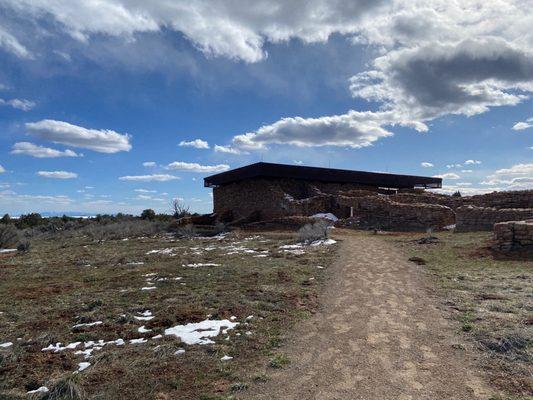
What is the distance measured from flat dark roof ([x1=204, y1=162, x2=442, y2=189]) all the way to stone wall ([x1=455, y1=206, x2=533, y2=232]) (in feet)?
35.1

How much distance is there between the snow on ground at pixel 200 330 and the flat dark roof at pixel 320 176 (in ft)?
61.5

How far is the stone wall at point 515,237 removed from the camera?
11.1 meters

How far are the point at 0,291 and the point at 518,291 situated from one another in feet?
33.1

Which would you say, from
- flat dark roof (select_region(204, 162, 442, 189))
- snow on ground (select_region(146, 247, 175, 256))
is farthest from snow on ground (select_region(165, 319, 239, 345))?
flat dark roof (select_region(204, 162, 442, 189))

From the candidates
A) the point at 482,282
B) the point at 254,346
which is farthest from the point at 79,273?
the point at 482,282

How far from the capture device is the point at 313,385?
4.05 meters

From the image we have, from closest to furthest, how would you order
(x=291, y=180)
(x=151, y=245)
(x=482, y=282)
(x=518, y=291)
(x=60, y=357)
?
(x=60, y=357) < (x=518, y=291) < (x=482, y=282) < (x=151, y=245) < (x=291, y=180)

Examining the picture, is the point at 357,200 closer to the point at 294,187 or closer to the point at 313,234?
the point at 294,187

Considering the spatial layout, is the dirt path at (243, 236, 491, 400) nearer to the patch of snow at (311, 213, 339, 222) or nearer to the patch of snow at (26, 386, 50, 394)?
the patch of snow at (26, 386, 50, 394)

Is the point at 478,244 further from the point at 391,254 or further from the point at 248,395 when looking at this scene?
the point at 248,395

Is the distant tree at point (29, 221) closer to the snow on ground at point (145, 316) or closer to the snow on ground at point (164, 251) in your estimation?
the snow on ground at point (164, 251)

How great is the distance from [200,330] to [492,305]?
175 inches

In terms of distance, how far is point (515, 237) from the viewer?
37.1ft

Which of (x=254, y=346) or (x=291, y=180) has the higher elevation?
(x=291, y=180)
